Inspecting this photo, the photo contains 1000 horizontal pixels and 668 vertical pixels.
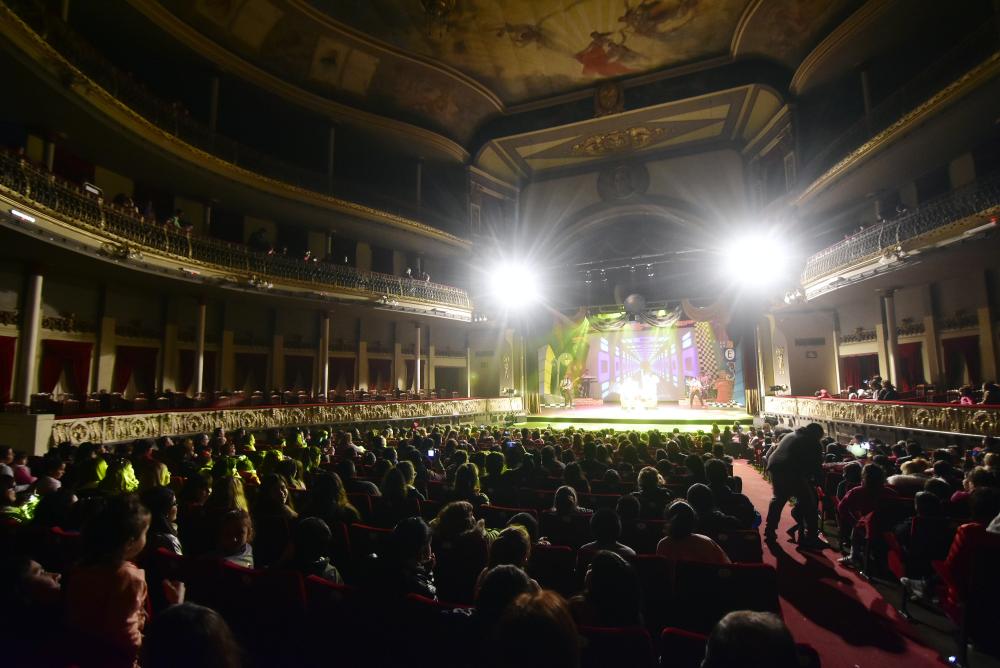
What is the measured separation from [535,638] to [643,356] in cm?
2563

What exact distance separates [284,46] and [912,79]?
18716mm

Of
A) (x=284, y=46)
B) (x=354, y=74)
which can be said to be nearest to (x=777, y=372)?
(x=354, y=74)

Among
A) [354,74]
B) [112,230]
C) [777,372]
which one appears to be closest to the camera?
[112,230]

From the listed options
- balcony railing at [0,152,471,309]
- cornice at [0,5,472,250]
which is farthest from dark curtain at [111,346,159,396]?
cornice at [0,5,472,250]

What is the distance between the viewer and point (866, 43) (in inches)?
556

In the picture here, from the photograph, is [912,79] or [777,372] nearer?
[912,79]

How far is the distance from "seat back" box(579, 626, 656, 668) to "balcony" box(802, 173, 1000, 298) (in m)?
12.6

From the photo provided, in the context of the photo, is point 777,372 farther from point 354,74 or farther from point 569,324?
point 354,74

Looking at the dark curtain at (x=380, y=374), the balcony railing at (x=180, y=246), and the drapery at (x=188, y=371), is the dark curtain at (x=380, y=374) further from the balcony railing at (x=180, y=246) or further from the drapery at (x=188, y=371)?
the drapery at (x=188, y=371)

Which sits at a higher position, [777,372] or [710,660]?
[777,372]

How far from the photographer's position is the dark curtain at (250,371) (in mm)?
17000

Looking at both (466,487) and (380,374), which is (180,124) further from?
(466,487)

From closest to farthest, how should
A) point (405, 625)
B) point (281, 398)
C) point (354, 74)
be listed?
point (405, 625) → point (281, 398) → point (354, 74)

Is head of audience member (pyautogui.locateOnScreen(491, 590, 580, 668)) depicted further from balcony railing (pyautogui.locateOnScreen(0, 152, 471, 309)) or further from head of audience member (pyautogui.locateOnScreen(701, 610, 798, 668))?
balcony railing (pyautogui.locateOnScreen(0, 152, 471, 309))
